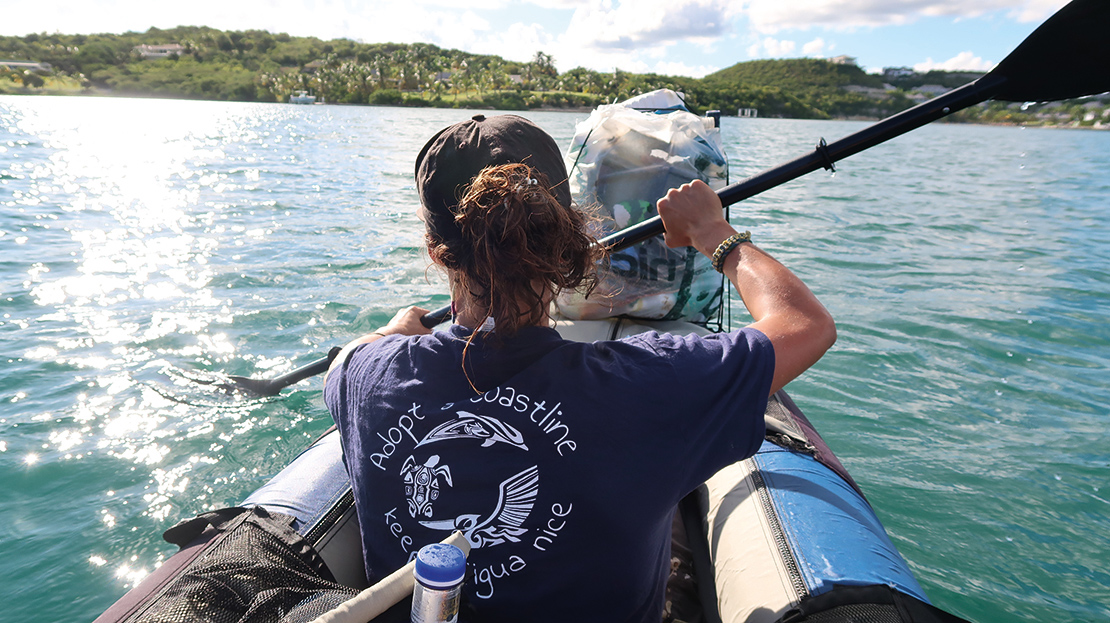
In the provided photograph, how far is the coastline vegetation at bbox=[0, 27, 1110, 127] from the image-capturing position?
216ft

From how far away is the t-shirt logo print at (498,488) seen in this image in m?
1.16

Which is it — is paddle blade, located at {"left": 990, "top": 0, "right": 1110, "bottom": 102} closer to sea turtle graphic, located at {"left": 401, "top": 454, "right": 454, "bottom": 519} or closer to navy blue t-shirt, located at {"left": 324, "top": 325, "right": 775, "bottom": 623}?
navy blue t-shirt, located at {"left": 324, "top": 325, "right": 775, "bottom": 623}

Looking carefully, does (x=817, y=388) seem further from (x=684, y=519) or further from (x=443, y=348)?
(x=443, y=348)

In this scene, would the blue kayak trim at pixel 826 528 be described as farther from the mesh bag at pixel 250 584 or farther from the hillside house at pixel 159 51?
the hillside house at pixel 159 51

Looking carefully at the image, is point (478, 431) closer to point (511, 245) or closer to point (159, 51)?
point (511, 245)

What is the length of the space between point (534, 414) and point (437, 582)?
1.04 feet

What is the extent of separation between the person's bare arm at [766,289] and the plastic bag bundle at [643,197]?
3.95ft

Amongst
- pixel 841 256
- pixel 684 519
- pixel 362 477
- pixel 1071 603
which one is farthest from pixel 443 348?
pixel 841 256

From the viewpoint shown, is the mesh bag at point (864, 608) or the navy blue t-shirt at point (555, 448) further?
the mesh bag at point (864, 608)

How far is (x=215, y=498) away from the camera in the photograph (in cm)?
324

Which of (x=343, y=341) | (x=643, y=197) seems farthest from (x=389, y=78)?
(x=643, y=197)

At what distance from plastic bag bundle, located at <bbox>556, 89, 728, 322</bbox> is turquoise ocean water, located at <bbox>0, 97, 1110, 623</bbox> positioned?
1.61 metres

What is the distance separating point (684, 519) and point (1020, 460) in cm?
278

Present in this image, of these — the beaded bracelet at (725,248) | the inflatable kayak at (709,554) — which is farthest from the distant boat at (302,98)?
the beaded bracelet at (725,248)
